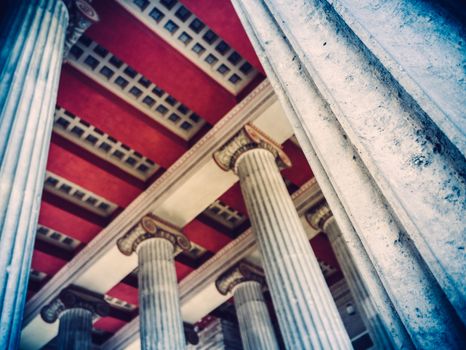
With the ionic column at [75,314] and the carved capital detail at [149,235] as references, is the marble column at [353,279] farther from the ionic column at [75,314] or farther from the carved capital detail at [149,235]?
the ionic column at [75,314]

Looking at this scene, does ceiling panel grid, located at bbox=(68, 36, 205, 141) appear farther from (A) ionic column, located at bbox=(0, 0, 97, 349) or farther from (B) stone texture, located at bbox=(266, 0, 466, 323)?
(B) stone texture, located at bbox=(266, 0, 466, 323)

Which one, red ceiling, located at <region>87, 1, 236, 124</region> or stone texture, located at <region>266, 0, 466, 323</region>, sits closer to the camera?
stone texture, located at <region>266, 0, 466, 323</region>

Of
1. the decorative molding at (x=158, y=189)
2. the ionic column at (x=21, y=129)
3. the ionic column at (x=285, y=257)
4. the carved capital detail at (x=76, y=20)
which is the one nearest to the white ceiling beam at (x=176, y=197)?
the decorative molding at (x=158, y=189)

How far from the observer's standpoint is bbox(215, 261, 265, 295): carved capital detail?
31.6 ft

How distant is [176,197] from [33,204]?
18.7ft

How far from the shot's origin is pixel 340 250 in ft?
26.0

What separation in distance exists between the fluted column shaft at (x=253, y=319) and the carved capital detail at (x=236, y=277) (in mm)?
109

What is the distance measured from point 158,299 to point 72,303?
327 centimetres

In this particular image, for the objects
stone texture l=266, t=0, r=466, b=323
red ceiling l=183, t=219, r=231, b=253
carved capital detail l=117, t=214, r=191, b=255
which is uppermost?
red ceiling l=183, t=219, r=231, b=253

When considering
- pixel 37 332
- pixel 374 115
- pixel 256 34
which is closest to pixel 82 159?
pixel 37 332

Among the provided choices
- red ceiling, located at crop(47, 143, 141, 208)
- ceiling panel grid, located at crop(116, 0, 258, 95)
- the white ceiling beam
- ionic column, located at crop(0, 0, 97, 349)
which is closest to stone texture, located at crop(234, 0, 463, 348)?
ionic column, located at crop(0, 0, 97, 349)

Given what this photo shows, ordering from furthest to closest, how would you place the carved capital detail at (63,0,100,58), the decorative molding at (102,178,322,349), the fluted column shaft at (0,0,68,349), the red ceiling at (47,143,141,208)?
the decorative molding at (102,178,322,349), the red ceiling at (47,143,141,208), the carved capital detail at (63,0,100,58), the fluted column shaft at (0,0,68,349)

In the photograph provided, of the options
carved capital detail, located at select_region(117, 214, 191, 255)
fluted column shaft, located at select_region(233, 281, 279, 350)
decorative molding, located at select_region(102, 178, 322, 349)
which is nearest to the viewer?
carved capital detail, located at select_region(117, 214, 191, 255)

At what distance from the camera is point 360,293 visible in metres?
7.25
